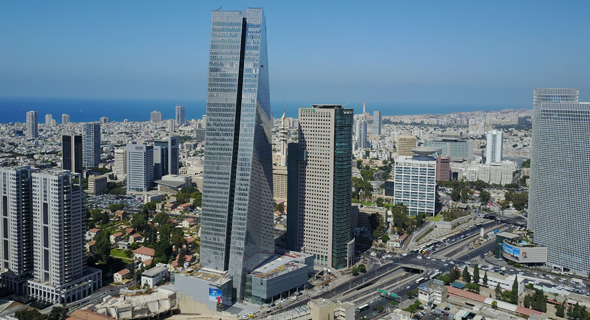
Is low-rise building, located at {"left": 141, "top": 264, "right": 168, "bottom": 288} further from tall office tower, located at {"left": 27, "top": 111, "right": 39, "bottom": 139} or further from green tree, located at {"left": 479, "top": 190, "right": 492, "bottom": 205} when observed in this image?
tall office tower, located at {"left": 27, "top": 111, "right": 39, "bottom": 139}

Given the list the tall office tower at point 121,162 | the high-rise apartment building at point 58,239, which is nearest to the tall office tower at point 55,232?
the high-rise apartment building at point 58,239

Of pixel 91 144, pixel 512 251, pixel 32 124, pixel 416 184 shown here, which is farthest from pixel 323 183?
pixel 32 124

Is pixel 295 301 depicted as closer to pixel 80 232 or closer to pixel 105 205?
pixel 80 232

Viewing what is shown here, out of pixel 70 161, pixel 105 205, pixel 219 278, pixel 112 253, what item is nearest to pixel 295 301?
pixel 219 278

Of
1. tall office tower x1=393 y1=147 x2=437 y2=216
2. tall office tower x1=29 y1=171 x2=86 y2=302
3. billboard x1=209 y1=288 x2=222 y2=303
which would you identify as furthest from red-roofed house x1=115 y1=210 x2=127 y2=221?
tall office tower x1=393 y1=147 x2=437 y2=216

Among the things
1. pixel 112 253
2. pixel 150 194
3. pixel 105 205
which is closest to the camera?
pixel 112 253

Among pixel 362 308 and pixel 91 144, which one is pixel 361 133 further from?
pixel 362 308
